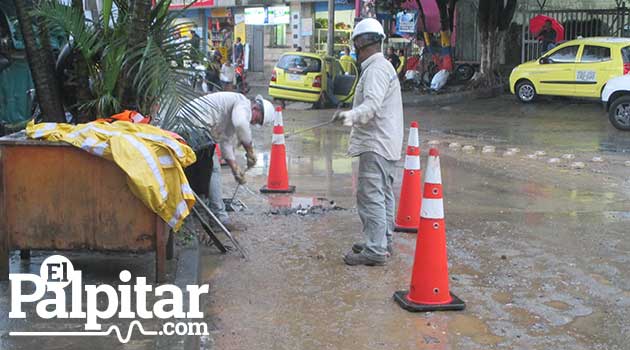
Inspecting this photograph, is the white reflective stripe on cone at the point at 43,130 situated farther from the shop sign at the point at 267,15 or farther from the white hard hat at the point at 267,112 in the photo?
the shop sign at the point at 267,15

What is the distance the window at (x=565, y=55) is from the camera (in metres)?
18.3

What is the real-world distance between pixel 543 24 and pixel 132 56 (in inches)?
766

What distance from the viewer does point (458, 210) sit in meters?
8.03

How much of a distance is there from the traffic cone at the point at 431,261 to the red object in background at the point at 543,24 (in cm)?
1916

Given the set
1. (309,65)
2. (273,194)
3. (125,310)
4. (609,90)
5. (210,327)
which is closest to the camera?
(125,310)

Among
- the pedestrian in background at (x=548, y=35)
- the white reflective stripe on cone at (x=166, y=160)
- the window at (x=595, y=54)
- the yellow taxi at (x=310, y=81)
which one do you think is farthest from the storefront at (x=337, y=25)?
the white reflective stripe on cone at (x=166, y=160)

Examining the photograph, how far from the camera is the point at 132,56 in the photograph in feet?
17.5

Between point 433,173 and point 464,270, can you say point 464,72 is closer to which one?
point 464,270

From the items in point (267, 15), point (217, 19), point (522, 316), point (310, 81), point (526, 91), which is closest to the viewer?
point (522, 316)

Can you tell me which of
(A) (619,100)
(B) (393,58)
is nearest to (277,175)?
(A) (619,100)

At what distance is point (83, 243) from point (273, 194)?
409cm

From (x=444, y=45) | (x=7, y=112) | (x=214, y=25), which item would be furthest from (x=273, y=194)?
(x=214, y=25)

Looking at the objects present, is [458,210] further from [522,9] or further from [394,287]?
[522,9]

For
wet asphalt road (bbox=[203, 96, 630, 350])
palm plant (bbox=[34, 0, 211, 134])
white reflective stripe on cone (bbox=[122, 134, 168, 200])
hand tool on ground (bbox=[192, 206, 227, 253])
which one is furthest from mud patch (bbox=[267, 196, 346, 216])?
white reflective stripe on cone (bbox=[122, 134, 168, 200])
